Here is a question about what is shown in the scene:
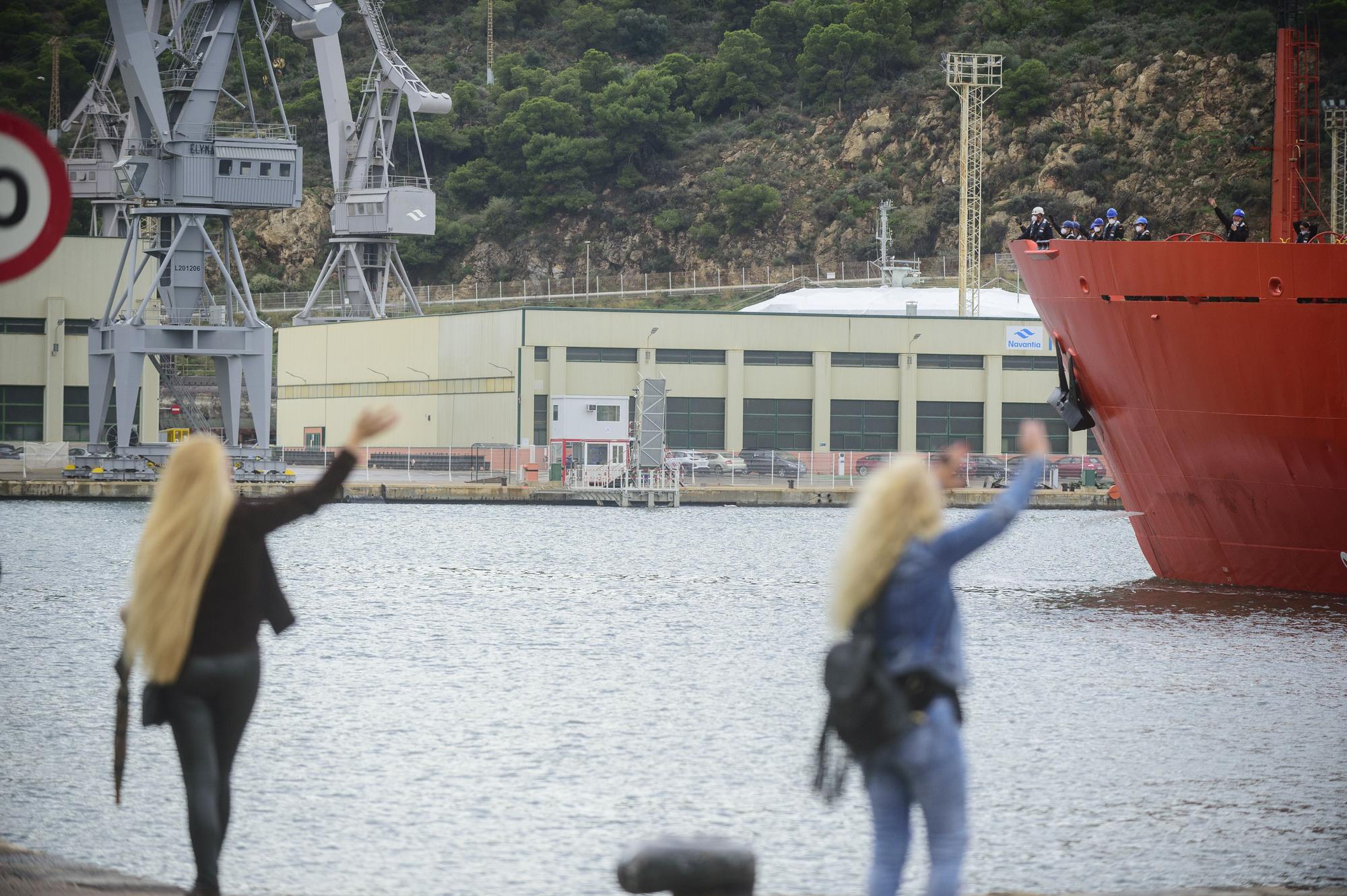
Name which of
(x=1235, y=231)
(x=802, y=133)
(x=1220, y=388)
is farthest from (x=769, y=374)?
(x=802, y=133)

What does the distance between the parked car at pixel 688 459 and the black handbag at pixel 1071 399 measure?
33.3m

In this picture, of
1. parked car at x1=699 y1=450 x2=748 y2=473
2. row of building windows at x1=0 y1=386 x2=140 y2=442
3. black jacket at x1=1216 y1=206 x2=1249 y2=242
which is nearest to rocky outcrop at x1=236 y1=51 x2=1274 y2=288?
parked car at x1=699 y1=450 x2=748 y2=473

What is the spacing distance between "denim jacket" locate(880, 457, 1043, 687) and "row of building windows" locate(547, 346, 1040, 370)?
181ft

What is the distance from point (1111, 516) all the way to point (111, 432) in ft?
114

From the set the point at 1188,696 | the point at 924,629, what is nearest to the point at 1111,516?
the point at 1188,696

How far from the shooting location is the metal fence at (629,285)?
101250 millimetres

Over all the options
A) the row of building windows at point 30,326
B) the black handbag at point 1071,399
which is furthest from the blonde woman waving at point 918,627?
the row of building windows at point 30,326

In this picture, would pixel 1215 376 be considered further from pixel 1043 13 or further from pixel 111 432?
pixel 1043 13

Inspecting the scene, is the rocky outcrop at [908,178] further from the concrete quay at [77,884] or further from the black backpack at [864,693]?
the black backpack at [864,693]

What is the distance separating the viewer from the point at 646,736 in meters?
15.0

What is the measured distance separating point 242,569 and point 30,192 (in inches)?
67.7

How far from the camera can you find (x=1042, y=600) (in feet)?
94.6

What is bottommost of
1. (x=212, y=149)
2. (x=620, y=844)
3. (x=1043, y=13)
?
(x=620, y=844)

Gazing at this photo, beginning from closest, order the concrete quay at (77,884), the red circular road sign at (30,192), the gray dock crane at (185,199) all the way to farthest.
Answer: the red circular road sign at (30,192)
the concrete quay at (77,884)
the gray dock crane at (185,199)
